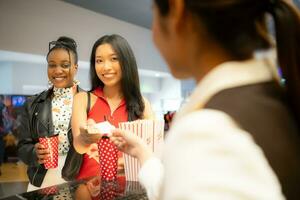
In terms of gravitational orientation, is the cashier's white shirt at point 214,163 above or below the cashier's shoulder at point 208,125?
below

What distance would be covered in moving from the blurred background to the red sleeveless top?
1322mm

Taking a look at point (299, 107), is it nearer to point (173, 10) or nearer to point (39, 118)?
point (173, 10)

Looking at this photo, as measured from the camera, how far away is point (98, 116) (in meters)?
1.44

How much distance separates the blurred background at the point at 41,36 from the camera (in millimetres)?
3592

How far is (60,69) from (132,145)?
1.18 metres

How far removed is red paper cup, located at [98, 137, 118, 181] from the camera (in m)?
1.06

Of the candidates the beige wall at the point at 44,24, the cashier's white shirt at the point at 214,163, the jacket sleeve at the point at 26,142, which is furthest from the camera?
the beige wall at the point at 44,24

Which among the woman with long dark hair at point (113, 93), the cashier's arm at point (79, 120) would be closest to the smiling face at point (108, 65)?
the woman with long dark hair at point (113, 93)

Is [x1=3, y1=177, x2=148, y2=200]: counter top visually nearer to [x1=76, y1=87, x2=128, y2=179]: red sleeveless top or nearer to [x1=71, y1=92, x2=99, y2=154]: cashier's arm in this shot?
[x1=71, y1=92, x2=99, y2=154]: cashier's arm

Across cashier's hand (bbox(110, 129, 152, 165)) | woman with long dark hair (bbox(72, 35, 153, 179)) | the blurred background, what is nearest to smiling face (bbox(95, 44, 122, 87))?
woman with long dark hair (bbox(72, 35, 153, 179))

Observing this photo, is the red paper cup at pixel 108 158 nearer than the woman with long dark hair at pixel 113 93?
Yes

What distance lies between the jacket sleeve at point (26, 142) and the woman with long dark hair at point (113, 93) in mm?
395

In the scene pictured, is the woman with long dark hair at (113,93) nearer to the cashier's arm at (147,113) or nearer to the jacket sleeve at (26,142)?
the cashier's arm at (147,113)

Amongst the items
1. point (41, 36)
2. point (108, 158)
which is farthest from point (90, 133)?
point (41, 36)
